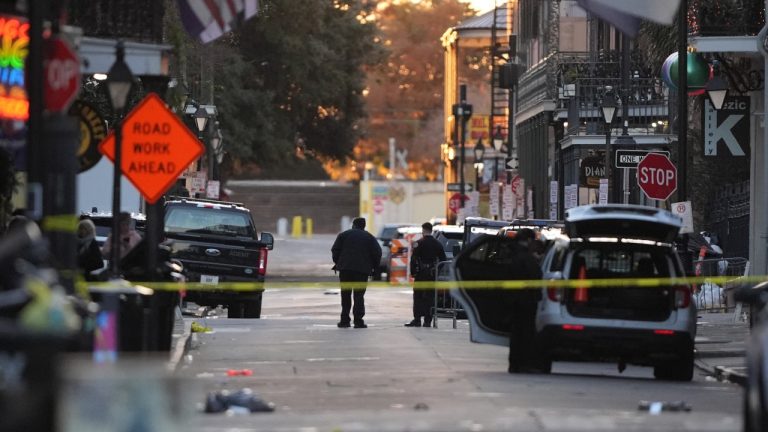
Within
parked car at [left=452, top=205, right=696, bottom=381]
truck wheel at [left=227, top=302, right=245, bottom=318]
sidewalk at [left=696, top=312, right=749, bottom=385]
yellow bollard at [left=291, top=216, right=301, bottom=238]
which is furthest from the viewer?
yellow bollard at [left=291, top=216, right=301, bottom=238]

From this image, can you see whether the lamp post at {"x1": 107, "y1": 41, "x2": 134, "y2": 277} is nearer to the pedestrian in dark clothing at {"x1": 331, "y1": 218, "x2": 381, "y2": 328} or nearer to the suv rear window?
the suv rear window

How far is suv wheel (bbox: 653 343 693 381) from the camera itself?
64.4 ft

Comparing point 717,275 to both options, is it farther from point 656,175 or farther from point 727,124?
point 656,175

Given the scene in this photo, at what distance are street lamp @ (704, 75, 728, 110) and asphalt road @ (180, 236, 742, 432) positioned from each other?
6.26m

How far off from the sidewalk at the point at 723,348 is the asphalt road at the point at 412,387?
0.41m

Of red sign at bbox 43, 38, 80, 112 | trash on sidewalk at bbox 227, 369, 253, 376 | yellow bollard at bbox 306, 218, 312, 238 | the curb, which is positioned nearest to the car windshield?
the curb

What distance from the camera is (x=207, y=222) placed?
32.5m

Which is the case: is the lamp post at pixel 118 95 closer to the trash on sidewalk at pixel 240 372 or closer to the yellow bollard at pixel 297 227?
the trash on sidewalk at pixel 240 372

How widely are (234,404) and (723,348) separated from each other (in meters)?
Result: 10.5

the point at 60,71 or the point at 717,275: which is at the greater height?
the point at 60,71

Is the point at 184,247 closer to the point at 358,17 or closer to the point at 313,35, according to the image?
the point at 313,35

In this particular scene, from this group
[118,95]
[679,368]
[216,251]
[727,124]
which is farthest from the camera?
[216,251]

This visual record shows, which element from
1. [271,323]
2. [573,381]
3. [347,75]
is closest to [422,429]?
[573,381]

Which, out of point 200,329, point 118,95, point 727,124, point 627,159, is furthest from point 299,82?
point 118,95
